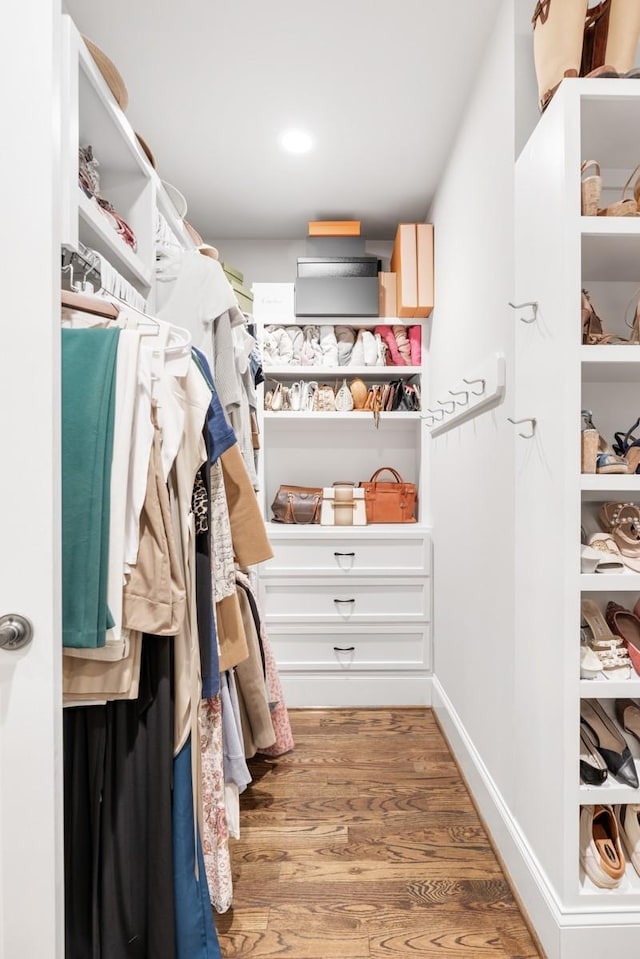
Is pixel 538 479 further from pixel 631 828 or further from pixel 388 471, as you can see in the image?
pixel 388 471

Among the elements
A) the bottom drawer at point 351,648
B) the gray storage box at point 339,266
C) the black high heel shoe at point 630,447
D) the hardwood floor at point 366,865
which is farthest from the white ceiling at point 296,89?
the hardwood floor at point 366,865

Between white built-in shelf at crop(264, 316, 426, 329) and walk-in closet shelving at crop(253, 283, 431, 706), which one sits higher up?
white built-in shelf at crop(264, 316, 426, 329)

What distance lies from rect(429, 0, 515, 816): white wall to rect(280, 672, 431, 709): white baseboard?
22 cm

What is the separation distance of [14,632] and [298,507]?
225 cm

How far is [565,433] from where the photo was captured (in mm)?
1250

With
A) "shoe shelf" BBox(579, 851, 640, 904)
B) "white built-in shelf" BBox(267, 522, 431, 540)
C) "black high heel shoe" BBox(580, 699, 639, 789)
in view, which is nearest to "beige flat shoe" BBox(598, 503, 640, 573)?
"black high heel shoe" BBox(580, 699, 639, 789)

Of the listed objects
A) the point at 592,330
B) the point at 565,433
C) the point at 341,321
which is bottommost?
the point at 565,433

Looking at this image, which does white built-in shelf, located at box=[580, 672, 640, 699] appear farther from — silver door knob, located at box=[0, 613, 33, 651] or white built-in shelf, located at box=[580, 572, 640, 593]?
silver door knob, located at box=[0, 613, 33, 651]

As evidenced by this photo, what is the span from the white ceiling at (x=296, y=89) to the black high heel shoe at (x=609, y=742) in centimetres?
197

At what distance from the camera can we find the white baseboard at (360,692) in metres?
2.81

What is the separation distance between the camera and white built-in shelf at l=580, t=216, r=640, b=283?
4.06ft

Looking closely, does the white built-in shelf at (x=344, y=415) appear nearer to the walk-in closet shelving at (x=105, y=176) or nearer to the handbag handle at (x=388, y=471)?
the handbag handle at (x=388, y=471)

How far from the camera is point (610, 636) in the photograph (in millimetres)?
1338

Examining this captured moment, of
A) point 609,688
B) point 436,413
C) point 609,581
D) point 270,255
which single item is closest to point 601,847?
point 609,688
